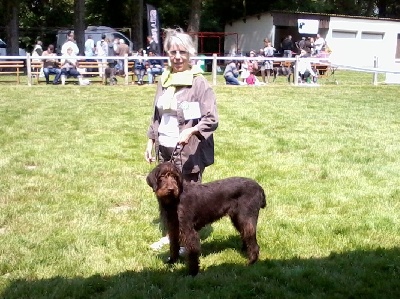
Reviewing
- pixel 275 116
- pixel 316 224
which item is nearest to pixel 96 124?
pixel 275 116

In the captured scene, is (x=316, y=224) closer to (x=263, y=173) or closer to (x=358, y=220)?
(x=358, y=220)

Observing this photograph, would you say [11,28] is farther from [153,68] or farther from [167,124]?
[167,124]

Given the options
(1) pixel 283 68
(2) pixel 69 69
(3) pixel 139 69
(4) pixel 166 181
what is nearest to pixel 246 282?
(4) pixel 166 181

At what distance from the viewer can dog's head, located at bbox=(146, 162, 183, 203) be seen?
395 cm

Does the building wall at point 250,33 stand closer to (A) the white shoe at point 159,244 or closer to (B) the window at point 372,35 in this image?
(B) the window at point 372,35

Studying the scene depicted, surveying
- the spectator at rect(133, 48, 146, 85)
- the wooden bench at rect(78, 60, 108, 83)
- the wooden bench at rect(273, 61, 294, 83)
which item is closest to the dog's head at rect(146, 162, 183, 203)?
the spectator at rect(133, 48, 146, 85)

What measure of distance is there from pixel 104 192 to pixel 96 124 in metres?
4.92

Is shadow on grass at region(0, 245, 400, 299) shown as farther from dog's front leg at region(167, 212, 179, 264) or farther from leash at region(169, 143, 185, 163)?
leash at region(169, 143, 185, 163)

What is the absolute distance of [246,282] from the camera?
4113mm

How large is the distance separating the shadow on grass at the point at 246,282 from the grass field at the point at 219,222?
0.01m

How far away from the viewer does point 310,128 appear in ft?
36.1

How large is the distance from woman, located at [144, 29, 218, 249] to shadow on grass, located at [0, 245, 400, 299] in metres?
0.96

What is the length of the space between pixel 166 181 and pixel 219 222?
1.71 m

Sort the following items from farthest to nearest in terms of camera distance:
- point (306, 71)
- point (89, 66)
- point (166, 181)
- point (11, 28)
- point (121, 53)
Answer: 1. point (11, 28)
2. point (121, 53)
3. point (306, 71)
4. point (89, 66)
5. point (166, 181)
